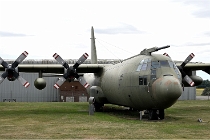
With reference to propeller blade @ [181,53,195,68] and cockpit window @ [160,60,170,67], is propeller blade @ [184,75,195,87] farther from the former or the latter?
cockpit window @ [160,60,170,67]

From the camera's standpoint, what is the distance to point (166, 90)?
64.4ft

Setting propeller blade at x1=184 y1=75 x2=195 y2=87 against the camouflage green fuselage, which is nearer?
the camouflage green fuselage

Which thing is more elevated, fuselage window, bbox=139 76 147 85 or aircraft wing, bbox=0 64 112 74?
aircraft wing, bbox=0 64 112 74

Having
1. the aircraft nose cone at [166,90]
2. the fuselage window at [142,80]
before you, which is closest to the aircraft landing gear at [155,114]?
the aircraft nose cone at [166,90]

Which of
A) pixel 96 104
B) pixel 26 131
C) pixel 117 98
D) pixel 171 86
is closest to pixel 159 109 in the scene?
pixel 171 86

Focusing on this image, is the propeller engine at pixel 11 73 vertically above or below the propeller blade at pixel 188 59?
below

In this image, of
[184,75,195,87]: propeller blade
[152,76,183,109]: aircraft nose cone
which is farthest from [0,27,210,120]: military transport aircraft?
[184,75,195,87]: propeller blade

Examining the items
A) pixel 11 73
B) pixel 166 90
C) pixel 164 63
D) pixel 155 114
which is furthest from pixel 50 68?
pixel 166 90

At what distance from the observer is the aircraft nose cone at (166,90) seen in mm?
19594

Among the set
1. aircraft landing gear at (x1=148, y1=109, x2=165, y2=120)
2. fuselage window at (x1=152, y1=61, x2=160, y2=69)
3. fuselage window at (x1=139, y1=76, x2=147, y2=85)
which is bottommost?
aircraft landing gear at (x1=148, y1=109, x2=165, y2=120)

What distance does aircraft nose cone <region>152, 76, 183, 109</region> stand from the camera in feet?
64.3

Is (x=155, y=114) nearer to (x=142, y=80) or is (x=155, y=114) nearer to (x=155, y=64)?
(x=142, y=80)

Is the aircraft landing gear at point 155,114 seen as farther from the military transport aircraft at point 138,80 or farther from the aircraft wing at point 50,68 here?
the aircraft wing at point 50,68

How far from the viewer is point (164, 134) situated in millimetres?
15102
